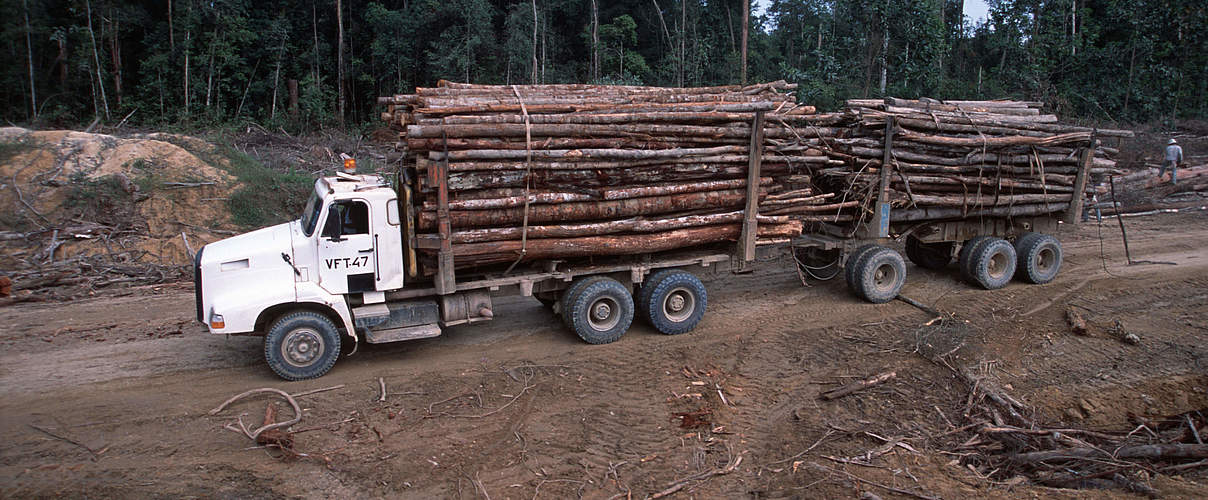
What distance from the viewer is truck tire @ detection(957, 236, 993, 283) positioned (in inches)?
480

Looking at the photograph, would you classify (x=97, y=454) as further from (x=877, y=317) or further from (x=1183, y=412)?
(x=1183, y=412)

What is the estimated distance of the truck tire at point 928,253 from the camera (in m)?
13.0

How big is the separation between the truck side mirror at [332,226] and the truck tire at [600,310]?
3092mm

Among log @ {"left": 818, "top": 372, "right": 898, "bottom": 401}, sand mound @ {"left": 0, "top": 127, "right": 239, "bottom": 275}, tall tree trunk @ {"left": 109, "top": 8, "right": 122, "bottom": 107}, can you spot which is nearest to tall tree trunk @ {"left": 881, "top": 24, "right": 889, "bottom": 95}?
log @ {"left": 818, "top": 372, "right": 898, "bottom": 401}

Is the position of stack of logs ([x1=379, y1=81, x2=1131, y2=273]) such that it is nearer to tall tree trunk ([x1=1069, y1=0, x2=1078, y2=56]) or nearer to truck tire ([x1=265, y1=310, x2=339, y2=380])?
truck tire ([x1=265, y1=310, x2=339, y2=380])

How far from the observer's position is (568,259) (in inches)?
392

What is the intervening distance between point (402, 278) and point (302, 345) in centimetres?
141

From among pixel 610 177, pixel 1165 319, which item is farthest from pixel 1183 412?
pixel 610 177

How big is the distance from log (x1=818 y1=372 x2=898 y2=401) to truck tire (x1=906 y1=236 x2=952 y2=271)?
5371mm

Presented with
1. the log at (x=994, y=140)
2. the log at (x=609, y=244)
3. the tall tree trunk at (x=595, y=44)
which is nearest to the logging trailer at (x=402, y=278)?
the log at (x=609, y=244)

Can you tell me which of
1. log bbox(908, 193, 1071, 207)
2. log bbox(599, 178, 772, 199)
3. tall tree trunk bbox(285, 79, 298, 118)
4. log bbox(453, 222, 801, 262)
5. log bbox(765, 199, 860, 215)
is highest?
tall tree trunk bbox(285, 79, 298, 118)

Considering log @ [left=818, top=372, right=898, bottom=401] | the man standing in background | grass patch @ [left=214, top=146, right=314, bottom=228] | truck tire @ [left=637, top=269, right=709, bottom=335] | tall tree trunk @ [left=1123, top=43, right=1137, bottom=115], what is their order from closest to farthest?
1. log @ [left=818, top=372, right=898, bottom=401]
2. truck tire @ [left=637, top=269, right=709, bottom=335]
3. grass patch @ [left=214, top=146, right=314, bottom=228]
4. the man standing in background
5. tall tree trunk @ [left=1123, top=43, right=1137, bottom=115]

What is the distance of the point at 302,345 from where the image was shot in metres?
8.48

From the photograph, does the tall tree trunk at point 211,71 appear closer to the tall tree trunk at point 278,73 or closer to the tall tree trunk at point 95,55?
the tall tree trunk at point 278,73
